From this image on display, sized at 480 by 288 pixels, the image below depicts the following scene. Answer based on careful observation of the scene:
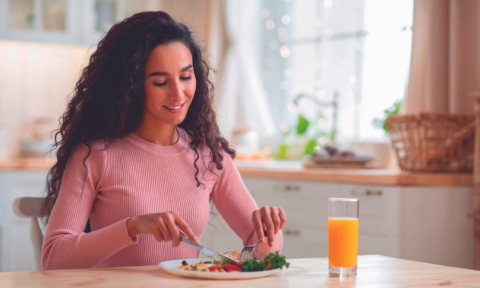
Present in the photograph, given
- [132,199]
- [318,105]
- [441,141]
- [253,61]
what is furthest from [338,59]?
[132,199]

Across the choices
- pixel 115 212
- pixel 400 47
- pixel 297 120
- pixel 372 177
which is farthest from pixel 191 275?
pixel 297 120

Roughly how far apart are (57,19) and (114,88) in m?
2.73

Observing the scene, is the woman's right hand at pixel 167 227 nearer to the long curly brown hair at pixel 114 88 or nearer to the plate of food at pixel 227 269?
the plate of food at pixel 227 269

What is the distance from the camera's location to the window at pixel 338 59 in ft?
11.1

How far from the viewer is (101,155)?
1.54m

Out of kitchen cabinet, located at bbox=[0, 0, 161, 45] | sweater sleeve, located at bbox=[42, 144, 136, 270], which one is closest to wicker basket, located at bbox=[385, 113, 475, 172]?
sweater sleeve, located at bbox=[42, 144, 136, 270]

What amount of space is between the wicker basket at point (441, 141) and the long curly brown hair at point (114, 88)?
1.24m

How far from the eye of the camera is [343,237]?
45.4 inches

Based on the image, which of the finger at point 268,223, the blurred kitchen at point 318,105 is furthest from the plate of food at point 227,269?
the blurred kitchen at point 318,105

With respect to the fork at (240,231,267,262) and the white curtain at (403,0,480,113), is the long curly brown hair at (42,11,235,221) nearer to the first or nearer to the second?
the fork at (240,231,267,262)

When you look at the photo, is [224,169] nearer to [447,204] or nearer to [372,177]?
[372,177]

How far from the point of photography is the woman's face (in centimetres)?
154

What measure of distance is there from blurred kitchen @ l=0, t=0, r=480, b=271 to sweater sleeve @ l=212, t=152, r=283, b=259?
1.55ft

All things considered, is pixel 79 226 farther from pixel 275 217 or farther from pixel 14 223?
pixel 14 223
